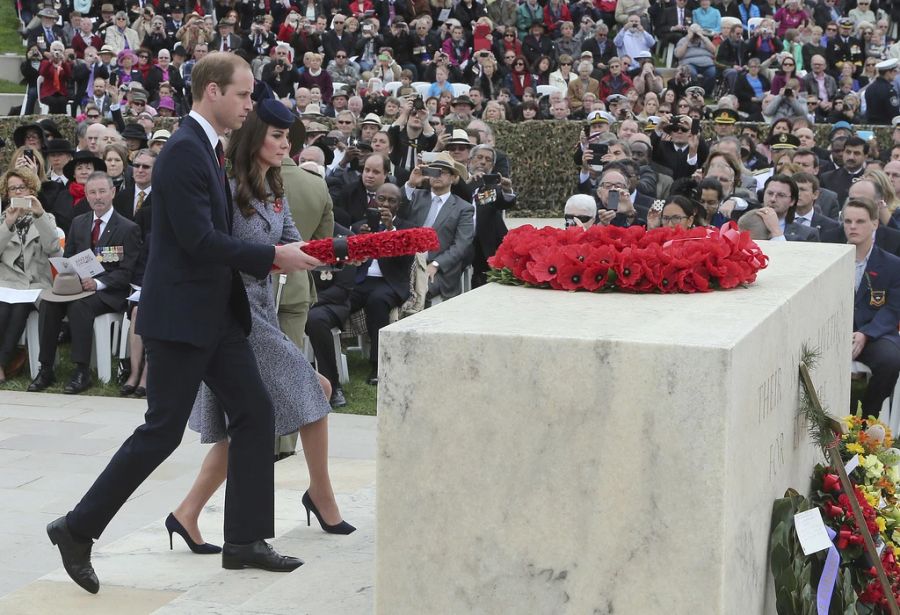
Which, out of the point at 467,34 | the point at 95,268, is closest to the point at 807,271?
the point at 95,268

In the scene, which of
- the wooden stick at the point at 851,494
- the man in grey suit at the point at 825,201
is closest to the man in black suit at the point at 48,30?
the man in grey suit at the point at 825,201

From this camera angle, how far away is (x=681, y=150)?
45.0ft

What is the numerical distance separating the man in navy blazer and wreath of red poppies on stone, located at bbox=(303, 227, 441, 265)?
13.7 ft

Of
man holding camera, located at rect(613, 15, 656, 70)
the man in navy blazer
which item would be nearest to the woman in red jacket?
man holding camera, located at rect(613, 15, 656, 70)

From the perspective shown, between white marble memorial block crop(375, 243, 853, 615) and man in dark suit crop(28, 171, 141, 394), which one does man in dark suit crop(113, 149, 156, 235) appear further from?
white marble memorial block crop(375, 243, 853, 615)

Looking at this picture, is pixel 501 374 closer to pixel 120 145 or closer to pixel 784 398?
pixel 784 398

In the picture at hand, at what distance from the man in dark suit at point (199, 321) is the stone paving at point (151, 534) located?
0.22 meters

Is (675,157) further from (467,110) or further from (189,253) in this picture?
(189,253)

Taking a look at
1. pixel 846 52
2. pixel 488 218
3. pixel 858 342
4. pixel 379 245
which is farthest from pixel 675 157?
pixel 846 52

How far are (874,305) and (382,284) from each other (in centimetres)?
356

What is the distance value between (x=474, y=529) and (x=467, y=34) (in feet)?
69.9

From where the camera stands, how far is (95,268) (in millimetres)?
9719

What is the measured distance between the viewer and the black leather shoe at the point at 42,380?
9.53 meters

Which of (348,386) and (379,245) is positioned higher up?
(379,245)
